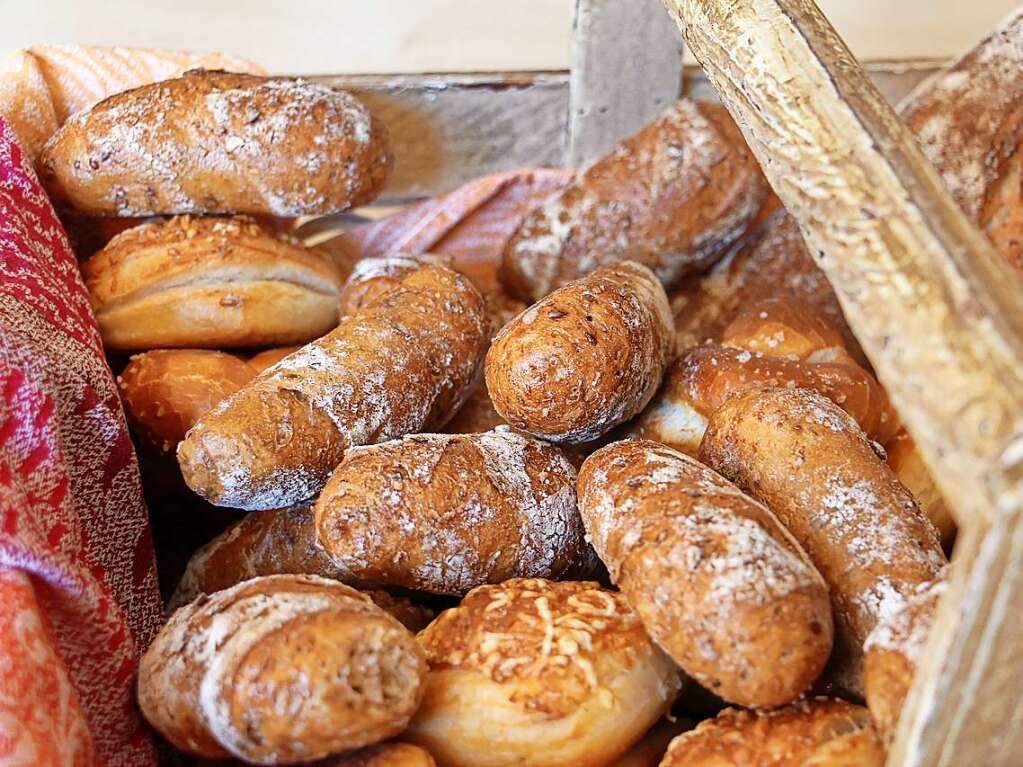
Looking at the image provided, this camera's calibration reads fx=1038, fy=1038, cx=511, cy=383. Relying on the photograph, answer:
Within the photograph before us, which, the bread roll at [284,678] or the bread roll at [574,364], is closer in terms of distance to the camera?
the bread roll at [284,678]

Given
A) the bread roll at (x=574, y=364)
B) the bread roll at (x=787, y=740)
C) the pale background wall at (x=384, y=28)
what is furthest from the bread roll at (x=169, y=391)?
the pale background wall at (x=384, y=28)

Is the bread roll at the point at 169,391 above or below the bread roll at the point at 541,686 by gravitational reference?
below

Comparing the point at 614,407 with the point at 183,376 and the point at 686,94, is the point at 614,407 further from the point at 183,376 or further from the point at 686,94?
the point at 686,94

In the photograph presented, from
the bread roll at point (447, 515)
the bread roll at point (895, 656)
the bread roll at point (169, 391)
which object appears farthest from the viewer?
the bread roll at point (169, 391)

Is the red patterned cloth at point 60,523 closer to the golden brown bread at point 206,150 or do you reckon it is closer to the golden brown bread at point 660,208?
the golden brown bread at point 206,150

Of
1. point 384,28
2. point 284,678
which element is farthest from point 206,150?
point 384,28

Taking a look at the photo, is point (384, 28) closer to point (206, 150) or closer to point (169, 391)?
point (206, 150)

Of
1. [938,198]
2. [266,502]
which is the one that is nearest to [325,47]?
[266,502]
